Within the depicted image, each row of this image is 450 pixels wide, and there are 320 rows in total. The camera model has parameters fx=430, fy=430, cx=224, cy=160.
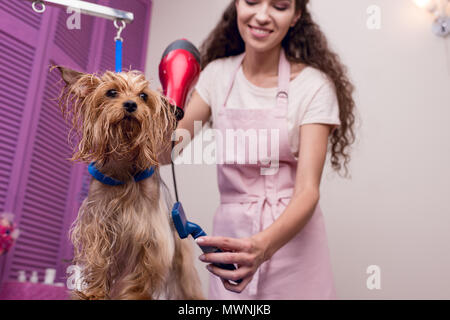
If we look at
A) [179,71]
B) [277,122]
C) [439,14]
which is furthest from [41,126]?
[439,14]

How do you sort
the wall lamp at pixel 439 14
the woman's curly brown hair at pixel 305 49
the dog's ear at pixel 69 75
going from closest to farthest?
the dog's ear at pixel 69 75
the woman's curly brown hair at pixel 305 49
the wall lamp at pixel 439 14

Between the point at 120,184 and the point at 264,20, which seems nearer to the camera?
the point at 120,184

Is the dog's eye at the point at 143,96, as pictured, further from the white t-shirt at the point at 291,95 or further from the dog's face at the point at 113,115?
the white t-shirt at the point at 291,95

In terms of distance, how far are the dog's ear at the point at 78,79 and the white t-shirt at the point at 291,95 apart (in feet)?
2.60

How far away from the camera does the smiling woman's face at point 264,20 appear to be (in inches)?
46.4

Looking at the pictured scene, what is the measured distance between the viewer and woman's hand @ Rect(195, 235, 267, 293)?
69 cm

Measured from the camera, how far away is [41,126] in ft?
5.87

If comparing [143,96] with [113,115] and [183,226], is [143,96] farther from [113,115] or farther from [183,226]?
[183,226]

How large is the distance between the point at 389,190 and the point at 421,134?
0.81 feet

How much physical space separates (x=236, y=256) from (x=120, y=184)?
0.26m

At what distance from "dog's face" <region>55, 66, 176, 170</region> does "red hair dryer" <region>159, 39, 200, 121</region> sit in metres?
0.09

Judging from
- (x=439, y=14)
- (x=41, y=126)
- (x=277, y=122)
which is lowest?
(x=277, y=122)

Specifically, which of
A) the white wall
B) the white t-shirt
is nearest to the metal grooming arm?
the white t-shirt

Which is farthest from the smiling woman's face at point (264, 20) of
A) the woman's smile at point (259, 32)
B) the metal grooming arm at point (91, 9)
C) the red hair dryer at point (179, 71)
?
the metal grooming arm at point (91, 9)
